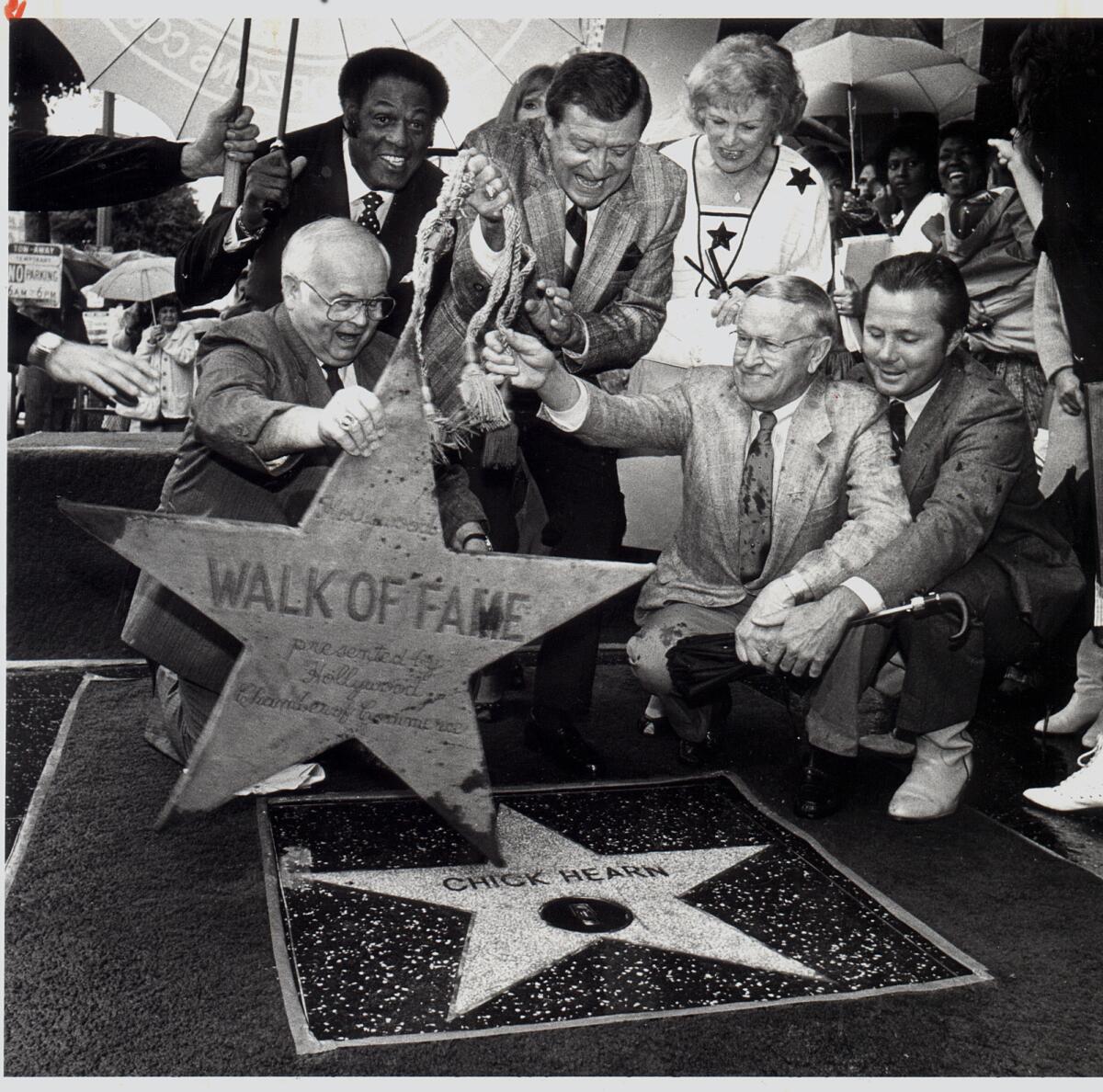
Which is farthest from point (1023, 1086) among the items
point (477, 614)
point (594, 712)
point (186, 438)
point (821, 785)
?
point (186, 438)

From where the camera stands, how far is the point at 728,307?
352 centimetres

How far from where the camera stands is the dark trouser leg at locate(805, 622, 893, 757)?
3.15 m

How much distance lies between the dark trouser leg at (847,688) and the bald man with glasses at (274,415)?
3.46 feet

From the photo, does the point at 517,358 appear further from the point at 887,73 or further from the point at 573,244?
the point at 887,73

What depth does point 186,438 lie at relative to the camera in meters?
3.11

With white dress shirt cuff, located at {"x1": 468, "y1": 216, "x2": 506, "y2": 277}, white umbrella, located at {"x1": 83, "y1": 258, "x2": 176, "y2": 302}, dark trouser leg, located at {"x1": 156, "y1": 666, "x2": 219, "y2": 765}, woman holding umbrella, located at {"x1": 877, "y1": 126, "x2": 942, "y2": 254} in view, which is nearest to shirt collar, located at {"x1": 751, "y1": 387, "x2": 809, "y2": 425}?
white dress shirt cuff, located at {"x1": 468, "y1": 216, "x2": 506, "y2": 277}

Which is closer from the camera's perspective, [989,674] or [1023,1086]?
[1023,1086]

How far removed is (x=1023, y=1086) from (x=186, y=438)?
244 centimetres

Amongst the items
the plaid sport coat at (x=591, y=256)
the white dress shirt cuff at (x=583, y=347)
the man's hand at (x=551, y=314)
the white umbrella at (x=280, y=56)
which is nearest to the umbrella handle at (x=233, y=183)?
the white umbrella at (x=280, y=56)

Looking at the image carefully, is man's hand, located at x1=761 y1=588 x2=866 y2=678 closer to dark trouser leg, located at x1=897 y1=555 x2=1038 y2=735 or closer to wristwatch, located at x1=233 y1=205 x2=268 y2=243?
dark trouser leg, located at x1=897 y1=555 x2=1038 y2=735

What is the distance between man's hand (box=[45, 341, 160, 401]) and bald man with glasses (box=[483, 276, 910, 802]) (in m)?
1.00

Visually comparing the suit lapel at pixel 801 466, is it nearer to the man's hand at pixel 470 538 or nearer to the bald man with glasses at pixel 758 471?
the bald man with glasses at pixel 758 471

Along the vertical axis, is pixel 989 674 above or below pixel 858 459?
below

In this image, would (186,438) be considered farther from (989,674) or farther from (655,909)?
(989,674)
